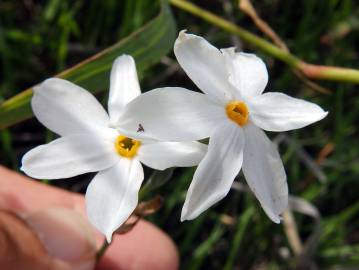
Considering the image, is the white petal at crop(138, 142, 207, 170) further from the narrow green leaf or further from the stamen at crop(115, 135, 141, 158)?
the narrow green leaf

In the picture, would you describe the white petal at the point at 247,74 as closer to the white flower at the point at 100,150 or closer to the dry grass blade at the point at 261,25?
the white flower at the point at 100,150

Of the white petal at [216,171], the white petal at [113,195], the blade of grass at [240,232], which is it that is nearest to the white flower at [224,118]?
the white petal at [216,171]

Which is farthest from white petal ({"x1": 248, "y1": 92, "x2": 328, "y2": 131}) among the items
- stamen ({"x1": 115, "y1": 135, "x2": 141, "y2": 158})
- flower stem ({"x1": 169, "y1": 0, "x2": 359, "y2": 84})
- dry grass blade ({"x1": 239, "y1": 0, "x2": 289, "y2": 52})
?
dry grass blade ({"x1": 239, "y1": 0, "x2": 289, "y2": 52})

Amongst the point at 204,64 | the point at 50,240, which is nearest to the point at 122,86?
the point at 204,64

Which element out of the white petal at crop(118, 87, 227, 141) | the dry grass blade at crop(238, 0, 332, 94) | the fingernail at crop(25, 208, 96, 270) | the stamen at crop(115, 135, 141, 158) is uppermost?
the white petal at crop(118, 87, 227, 141)

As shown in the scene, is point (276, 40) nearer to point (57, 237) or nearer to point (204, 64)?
point (204, 64)

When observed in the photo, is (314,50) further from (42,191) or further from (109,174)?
(109,174)
